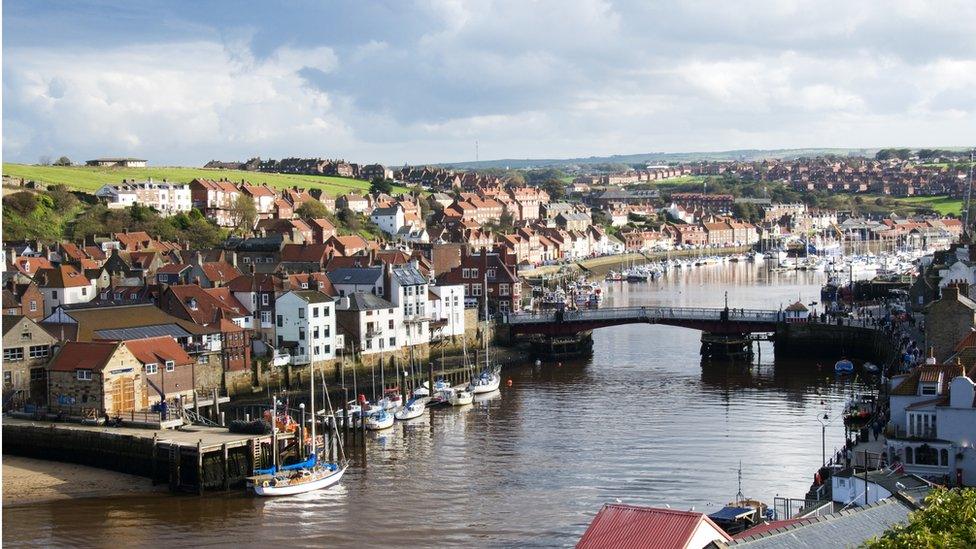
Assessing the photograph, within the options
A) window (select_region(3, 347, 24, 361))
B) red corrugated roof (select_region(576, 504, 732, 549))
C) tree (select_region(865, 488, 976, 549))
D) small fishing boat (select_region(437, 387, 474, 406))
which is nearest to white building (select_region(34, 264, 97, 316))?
window (select_region(3, 347, 24, 361))

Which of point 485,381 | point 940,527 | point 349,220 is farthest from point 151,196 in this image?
point 940,527

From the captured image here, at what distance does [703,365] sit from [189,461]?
3441 centimetres

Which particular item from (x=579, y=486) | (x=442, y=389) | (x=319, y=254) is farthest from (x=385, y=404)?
(x=319, y=254)

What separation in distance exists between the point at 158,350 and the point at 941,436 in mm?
29917

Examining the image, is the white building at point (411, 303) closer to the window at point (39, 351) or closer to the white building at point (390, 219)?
the window at point (39, 351)

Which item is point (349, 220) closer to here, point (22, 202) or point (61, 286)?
point (22, 202)

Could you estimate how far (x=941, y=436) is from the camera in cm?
3197

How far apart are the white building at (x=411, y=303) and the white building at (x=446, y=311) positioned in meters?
0.63

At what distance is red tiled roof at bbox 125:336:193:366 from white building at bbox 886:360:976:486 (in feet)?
91.4

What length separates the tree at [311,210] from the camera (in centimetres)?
12494

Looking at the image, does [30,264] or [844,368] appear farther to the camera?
[30,264]

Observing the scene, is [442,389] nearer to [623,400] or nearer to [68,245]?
[623,400]

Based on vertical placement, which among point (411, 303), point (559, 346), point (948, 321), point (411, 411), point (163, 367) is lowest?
point (411, 411)

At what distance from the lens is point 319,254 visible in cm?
8244
